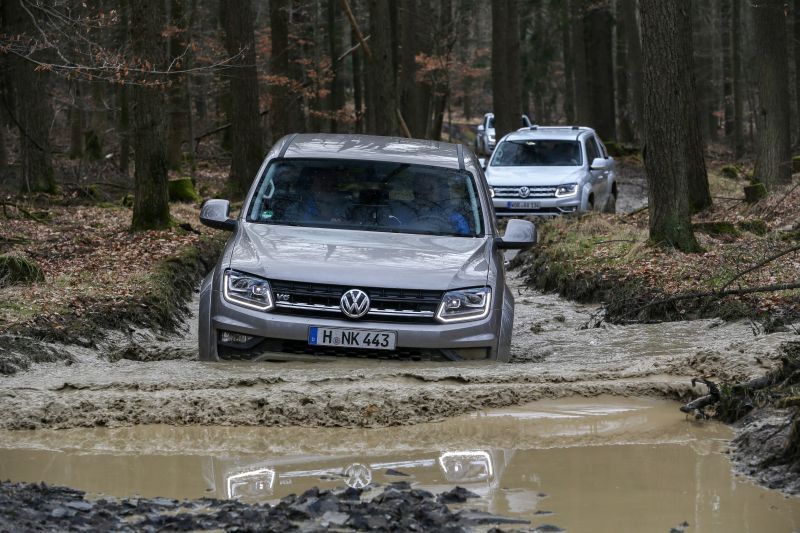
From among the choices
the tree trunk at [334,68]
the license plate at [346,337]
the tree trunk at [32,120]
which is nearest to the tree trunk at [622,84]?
the tree trunk at [334,68]

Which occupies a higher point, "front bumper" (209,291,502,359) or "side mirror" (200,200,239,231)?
"side mirror" (200,200,239,231)

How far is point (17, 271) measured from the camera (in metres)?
12.2

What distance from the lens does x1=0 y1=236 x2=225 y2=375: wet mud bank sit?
908 centimetres

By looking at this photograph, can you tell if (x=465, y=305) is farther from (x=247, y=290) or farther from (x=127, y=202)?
(x=127, y=202)

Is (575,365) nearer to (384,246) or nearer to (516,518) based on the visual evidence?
(384,246)

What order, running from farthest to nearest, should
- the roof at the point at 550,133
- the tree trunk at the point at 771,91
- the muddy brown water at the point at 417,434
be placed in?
the roof at the point at 550,133 < the tree trunk at the point at 771,91 < the muddy brown water at the point at 417,434

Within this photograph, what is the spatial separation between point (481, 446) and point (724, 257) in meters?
8.34

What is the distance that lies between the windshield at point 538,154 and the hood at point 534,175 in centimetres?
40

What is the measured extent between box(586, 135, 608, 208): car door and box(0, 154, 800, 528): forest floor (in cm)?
206

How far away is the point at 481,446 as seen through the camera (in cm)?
614

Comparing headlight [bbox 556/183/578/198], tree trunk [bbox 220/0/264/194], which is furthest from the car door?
tree trunk [bbox 220/0/264/194]

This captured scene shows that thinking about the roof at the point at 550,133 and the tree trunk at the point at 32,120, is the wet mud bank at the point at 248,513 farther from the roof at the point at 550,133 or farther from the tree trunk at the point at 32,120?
the roof at the point at 550,133

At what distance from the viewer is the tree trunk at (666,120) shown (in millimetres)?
14383

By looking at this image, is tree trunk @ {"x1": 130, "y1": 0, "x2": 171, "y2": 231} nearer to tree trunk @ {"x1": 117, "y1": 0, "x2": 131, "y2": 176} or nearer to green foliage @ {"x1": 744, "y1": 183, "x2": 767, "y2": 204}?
green foliage @ {"x1": 744, "y1": 183, "x2": 767, "y2": 204}
